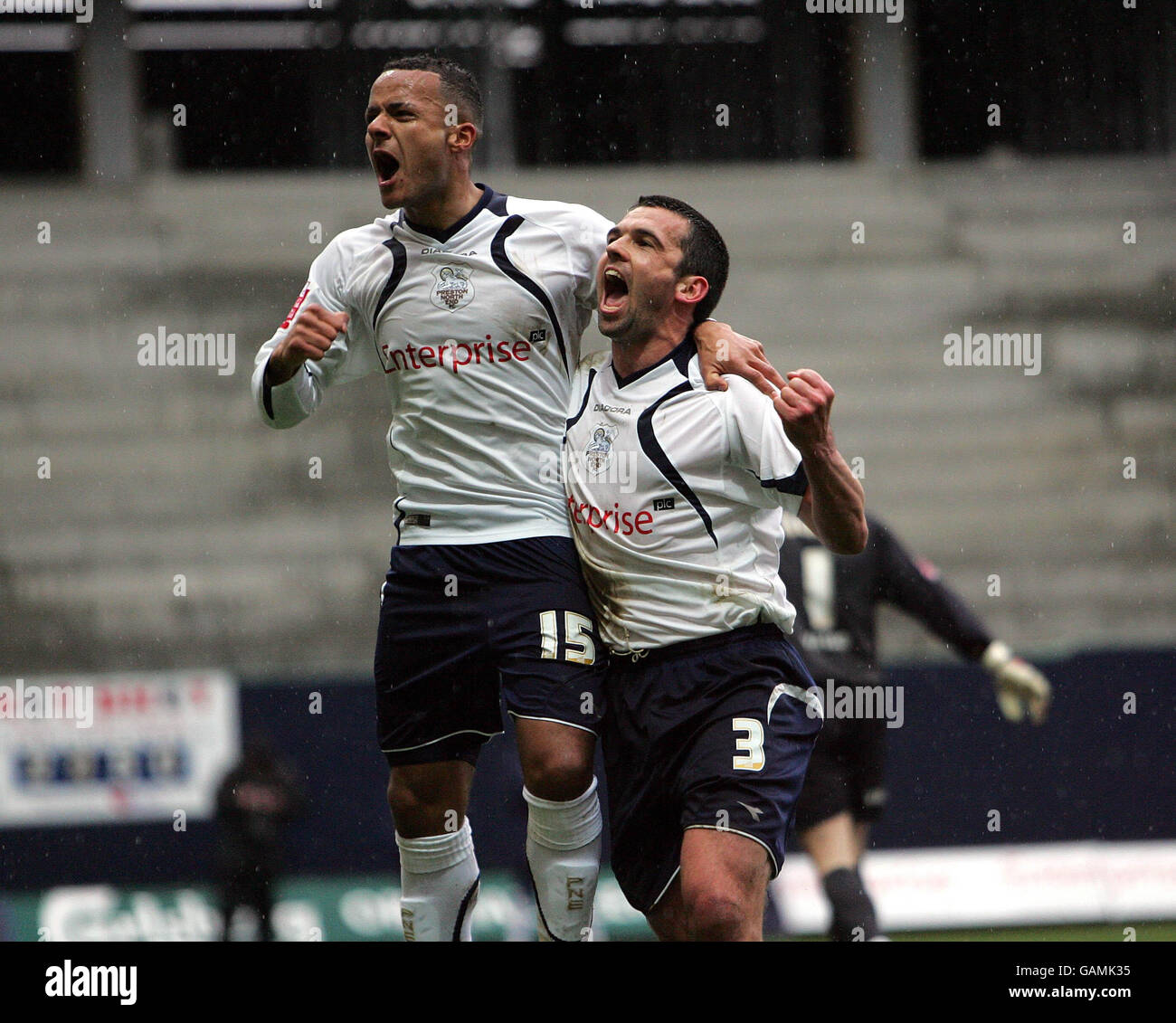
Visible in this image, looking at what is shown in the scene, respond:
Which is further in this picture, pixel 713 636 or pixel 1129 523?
pixel 1129 523

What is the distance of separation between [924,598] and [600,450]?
2204mm

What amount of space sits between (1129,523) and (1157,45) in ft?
11.1

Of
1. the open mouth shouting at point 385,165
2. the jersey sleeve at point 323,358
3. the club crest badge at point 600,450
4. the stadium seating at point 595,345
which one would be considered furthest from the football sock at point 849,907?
the stadium seating at point 595,345

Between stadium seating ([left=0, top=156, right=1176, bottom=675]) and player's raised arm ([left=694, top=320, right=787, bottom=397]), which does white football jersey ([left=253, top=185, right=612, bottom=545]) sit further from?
stadium seating ([left=0, top=156, right=1176, bottom=675])

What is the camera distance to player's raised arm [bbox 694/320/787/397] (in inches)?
134

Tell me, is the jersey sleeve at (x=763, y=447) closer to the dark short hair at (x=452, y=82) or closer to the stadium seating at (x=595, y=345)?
the dark short hair at (x=452, y=82)

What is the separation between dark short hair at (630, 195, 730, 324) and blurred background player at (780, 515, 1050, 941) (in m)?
1.68

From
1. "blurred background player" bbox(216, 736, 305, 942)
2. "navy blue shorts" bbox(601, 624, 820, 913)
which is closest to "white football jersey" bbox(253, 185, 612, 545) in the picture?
"navy blue shorts" bbox(601, 624, 820, 913)

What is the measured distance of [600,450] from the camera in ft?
11.4

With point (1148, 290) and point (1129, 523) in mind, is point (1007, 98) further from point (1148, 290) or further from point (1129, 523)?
point (1129, 523)

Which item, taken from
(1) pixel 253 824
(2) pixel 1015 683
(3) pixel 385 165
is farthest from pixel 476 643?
(1) pixel 253 824

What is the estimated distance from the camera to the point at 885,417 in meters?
9.34
